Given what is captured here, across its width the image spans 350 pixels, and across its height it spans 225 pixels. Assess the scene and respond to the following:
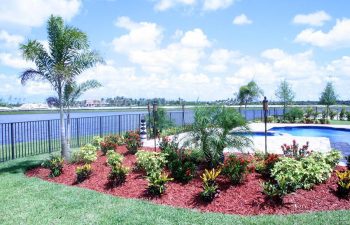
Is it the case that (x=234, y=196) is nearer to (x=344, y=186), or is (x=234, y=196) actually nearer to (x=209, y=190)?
(x=209, y=190)

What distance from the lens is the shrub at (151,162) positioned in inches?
281

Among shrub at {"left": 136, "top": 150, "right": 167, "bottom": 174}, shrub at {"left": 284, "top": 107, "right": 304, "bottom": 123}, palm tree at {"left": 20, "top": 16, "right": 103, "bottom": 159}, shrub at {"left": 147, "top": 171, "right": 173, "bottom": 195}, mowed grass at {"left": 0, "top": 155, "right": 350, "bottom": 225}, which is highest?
palm tree at {"left": 20, "top": 16, "right": 103, "bottom": 159}

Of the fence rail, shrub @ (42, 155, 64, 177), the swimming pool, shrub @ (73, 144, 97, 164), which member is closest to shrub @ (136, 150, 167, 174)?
the fence rail

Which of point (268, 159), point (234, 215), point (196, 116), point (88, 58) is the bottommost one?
point (234, 215)

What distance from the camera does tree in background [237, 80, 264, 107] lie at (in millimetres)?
31266


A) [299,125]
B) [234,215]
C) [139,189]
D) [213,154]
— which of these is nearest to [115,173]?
[139,189]

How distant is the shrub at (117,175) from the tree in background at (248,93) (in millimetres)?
25313

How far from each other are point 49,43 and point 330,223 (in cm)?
887

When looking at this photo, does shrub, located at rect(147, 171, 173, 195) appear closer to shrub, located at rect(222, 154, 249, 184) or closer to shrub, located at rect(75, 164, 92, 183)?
shrub, located at rect(222, 154, 249, 184)

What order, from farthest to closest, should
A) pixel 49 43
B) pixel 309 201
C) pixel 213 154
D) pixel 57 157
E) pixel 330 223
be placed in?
pixel 49 43
pixel 57 157
pixel 213 154
pixel 309 201
pixel 330 223

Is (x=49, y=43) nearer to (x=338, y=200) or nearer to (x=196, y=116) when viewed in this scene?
(x=196, y=116)

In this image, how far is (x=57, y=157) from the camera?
347 inches

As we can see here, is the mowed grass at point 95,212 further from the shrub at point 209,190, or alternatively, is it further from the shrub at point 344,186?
the shrub at point 344,186

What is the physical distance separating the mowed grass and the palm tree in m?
2.88
